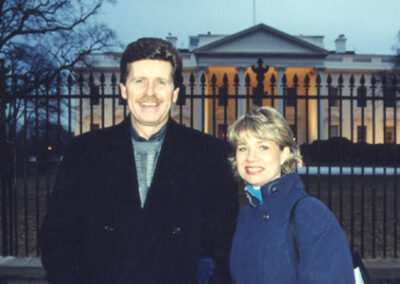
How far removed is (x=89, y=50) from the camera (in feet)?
61.9

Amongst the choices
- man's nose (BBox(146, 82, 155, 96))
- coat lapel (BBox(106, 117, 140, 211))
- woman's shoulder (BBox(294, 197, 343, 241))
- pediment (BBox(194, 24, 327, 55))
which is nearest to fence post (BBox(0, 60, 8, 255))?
coat lapel (BBox(106, 117, 140, 211))

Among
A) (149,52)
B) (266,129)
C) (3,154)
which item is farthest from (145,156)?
(3,154)

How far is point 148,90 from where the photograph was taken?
2.20 m

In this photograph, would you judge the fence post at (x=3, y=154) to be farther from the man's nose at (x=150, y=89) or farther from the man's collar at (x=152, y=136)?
the man's nose at (x=150, y=89)

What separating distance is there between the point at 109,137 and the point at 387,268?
11.4ft

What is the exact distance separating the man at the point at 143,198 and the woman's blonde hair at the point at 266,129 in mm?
309

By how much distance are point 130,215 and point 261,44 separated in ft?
116

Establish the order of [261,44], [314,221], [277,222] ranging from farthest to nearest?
[261,44] < [277,222] < [314,221]

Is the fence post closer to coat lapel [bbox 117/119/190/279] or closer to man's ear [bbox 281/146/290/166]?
coat lapel [bbox 117/119/190/279]

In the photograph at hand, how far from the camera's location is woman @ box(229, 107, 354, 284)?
1.71 metres

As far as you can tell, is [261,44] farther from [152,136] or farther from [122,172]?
[122,172]

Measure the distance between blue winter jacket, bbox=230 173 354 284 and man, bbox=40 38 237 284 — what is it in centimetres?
28

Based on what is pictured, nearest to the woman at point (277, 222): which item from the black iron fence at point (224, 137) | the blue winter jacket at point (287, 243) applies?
the blue winter jacket at point (287, 243)

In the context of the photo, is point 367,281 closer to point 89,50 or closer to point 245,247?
point 245,247
